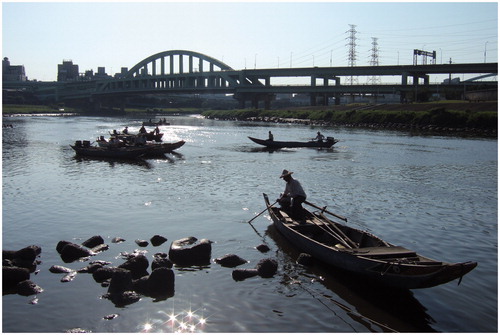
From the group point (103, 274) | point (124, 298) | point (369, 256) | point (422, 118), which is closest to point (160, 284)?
point (124, 298)

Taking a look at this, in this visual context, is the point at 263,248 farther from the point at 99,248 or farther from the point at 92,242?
the point at 92,242

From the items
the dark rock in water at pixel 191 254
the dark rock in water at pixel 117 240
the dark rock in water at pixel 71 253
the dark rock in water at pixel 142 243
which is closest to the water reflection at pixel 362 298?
the dark rock in water at pixel 191 254

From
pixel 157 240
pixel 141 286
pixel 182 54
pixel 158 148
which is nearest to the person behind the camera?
pixel 141 286

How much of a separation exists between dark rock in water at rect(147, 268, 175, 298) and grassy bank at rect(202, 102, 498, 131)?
7078 centimetres

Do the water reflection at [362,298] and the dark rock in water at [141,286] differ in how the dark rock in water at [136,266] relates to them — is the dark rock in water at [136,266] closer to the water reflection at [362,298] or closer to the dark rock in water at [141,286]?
the dark rock in water at [141,286]

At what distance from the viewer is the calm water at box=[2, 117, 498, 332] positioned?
11.1 m

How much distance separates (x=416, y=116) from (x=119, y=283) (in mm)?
81989

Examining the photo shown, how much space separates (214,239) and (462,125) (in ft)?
230

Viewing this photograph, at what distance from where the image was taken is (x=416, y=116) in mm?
86375

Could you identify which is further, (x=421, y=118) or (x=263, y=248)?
(x=421, y=118)

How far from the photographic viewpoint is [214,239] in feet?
55.1

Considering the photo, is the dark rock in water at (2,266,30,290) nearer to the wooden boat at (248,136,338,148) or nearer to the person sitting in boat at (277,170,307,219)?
the person sitting in boat at (277,170,307,219)

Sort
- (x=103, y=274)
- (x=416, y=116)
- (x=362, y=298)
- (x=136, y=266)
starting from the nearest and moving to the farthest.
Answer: (x=362, y=298), (x=103, y=274), (x=136, y=266), (x=416, y=116)

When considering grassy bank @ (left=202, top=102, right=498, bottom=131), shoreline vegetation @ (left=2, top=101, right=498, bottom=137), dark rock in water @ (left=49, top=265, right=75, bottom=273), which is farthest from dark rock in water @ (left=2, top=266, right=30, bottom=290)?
grassy bank @ (left=202, top=102, right=498, bottom=131)
